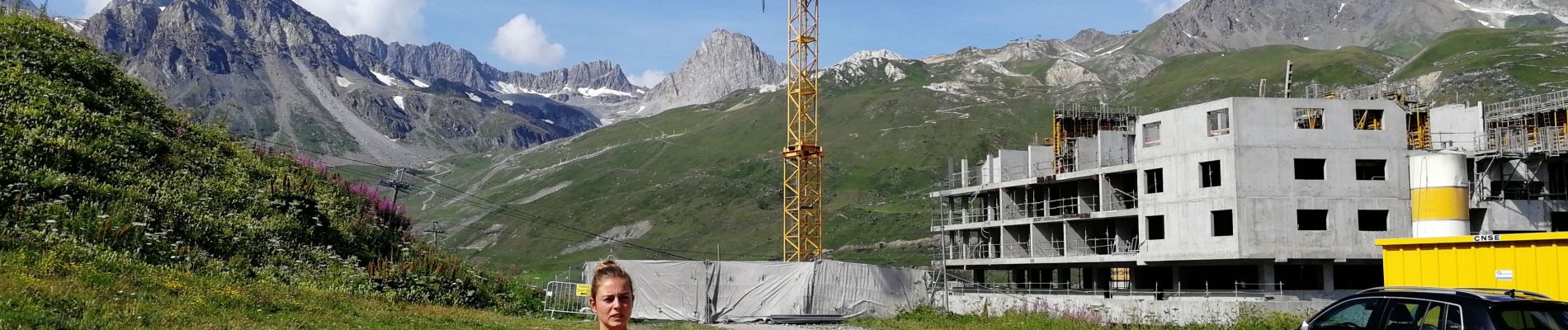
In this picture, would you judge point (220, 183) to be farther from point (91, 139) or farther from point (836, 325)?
point (836, 325)

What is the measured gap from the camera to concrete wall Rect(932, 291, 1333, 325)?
4775 centimetres

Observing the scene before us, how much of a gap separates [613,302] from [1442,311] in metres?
13.9

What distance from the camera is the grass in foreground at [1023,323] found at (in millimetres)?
38750

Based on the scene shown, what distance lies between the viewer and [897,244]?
178m

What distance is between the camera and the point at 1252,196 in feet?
177

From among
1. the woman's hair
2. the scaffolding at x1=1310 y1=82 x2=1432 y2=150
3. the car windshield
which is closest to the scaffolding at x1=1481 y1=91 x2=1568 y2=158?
the scaffolding at x1=1310 y1=82 x2=1432 y2=150

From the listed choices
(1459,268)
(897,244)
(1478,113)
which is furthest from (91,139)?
(897,244)

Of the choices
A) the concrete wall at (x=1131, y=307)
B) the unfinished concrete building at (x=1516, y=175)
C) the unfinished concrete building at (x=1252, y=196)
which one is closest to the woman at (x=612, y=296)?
the concrete wall at (x=1131, y=307)

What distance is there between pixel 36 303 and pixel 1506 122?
65170 millimetres

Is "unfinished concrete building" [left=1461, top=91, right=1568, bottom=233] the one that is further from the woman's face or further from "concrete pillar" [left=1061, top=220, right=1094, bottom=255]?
→ the woman's face

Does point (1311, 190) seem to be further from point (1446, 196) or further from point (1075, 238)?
point (1075, 238)

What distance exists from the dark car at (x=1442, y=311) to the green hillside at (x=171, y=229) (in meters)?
17.8

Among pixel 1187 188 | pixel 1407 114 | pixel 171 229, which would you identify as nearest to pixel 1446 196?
pixel 1407 114

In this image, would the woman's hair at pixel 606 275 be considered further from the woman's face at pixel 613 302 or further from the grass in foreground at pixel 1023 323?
the grass in foreground at pixel 1023 323
